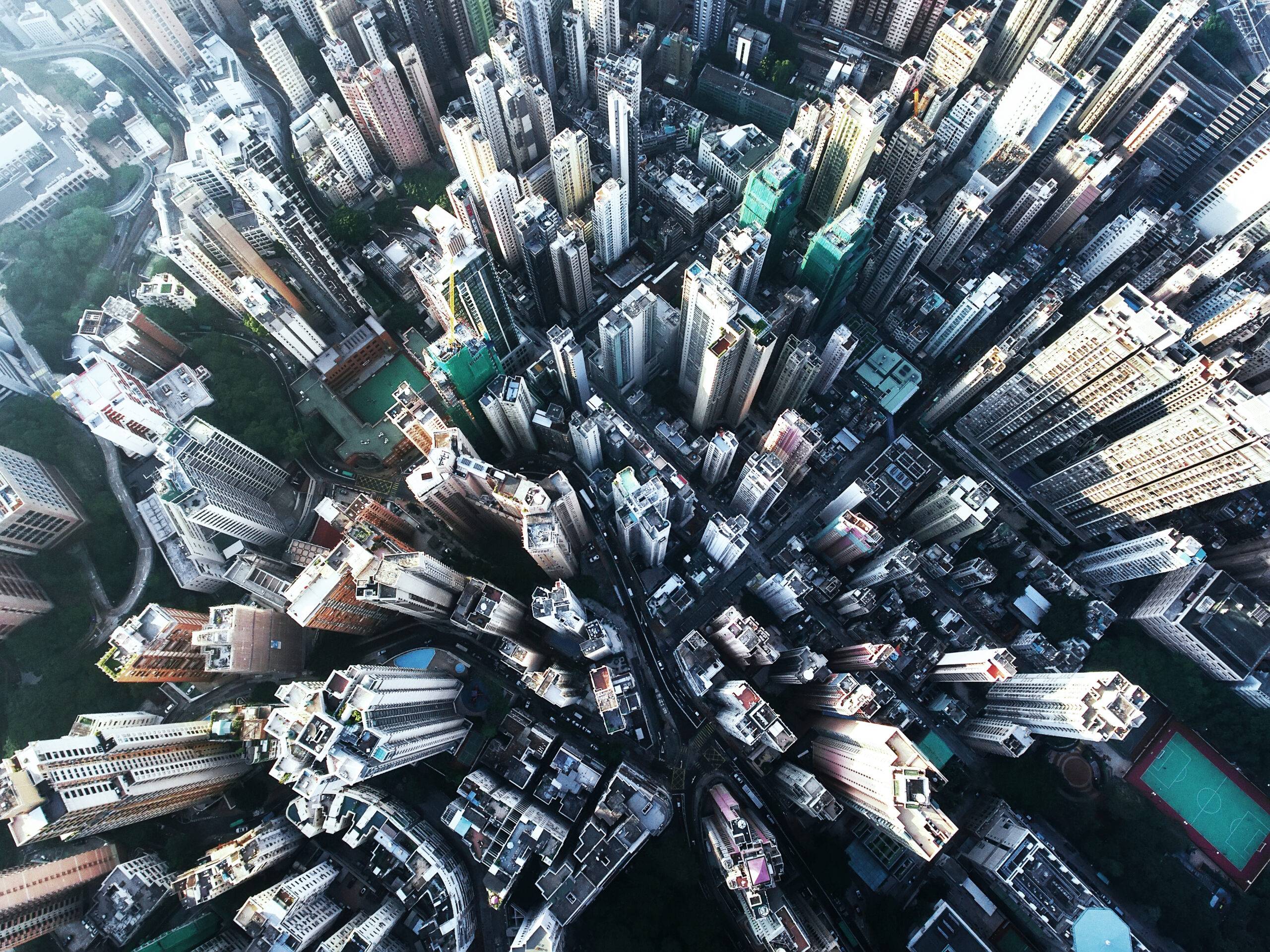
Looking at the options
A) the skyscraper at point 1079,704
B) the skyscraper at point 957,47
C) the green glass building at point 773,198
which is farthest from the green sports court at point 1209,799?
the skyscraper at point 957,47

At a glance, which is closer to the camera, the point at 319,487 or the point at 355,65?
the point at 319,487

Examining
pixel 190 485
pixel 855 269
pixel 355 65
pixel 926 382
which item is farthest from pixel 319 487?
pixel 926 382

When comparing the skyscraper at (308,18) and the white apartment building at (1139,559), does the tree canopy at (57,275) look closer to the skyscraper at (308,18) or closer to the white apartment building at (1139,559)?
the skyscraper at (308,18)

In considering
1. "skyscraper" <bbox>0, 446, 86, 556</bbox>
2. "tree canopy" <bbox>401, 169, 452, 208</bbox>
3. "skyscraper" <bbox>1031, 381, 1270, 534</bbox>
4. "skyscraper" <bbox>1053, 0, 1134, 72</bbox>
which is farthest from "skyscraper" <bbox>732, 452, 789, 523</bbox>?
"skyscraper" <bbox>1053, 0, 1134, 72</bbox>

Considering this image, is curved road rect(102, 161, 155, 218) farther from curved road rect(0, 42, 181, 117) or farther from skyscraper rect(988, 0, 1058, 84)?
skyscraper rect(988, 0, 1058, 84)

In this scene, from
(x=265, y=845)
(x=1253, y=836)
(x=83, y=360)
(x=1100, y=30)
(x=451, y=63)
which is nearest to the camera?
(x=265, y=845)

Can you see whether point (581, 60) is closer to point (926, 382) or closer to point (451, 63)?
point (451, 63)
